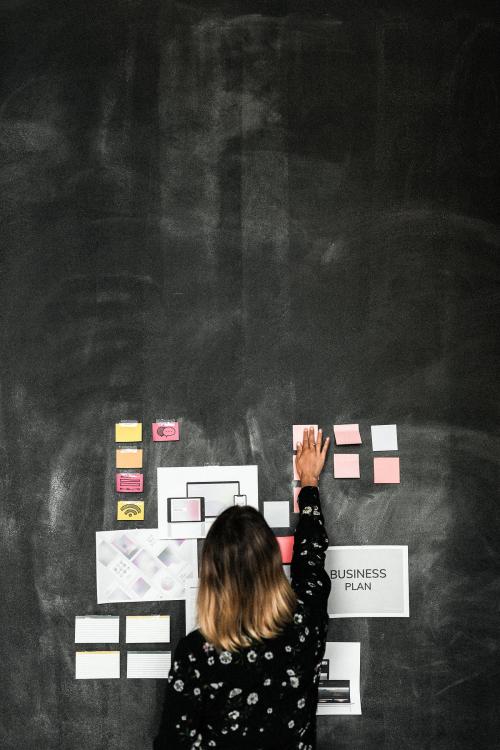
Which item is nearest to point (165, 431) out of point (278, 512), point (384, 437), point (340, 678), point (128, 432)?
point (128, 432)

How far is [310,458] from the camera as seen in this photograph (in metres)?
2.11

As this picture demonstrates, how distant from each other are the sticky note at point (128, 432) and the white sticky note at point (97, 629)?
59cm

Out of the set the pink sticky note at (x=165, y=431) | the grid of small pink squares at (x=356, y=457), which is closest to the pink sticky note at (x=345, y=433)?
the grid of small pink squares at (x=356, y=457)

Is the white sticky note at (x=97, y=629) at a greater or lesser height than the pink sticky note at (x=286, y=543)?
lesser

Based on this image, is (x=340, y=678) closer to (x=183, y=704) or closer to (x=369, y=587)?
(x=369, y=587)

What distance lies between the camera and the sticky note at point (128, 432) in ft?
7.08

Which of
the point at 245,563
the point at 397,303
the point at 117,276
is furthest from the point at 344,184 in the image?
the point at 245,563

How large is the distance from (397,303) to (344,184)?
1.49 feet

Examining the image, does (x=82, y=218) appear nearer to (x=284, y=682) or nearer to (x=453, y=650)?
(x=284, y=682)

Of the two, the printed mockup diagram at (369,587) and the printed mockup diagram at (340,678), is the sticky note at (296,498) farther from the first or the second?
the printed mockup diagram at (340,678)

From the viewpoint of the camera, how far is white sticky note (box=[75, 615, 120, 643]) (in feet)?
6.98

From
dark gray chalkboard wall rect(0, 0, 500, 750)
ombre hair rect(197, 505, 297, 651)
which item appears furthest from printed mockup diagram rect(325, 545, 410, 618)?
ombre hair rect(197, 505, 297, 651)

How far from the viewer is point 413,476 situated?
2.15 m

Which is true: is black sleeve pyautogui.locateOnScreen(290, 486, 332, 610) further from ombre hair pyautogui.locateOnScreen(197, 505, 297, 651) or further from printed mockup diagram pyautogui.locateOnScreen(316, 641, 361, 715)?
printed mockup diagram pyautogui.locateOnScreen(316, 641, 361, 715)
